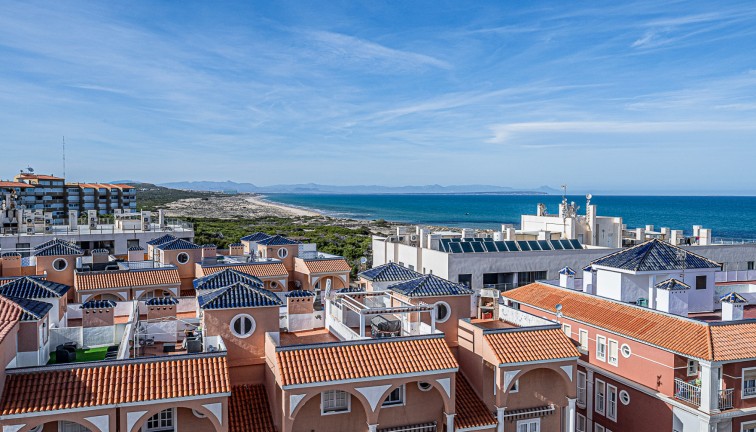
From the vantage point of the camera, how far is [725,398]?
21.2 metres

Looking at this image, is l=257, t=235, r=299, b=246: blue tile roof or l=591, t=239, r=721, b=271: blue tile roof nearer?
l=591, t=239, r=721, b=271: blue tile roof

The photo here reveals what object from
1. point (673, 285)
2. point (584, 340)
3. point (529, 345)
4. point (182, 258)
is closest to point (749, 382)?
point (673, 285)

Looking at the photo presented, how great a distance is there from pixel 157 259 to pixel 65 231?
24.1 meters

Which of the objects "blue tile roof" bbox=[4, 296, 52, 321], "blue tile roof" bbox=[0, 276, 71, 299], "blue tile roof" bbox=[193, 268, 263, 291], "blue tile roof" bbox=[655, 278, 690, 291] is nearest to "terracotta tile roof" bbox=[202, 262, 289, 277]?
"blue tile roof" bbox=[193, 268, 263, 291]

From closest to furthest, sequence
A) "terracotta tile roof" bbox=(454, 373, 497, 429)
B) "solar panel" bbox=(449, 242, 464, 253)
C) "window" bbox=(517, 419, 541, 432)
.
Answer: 1. "terracotta tile roof" bbox=(454, 373, 497, 429)
2. "window" bbox=(517, 419, 541, 432)
3. "solar panel" bbox=(449, 242, 464, 253)

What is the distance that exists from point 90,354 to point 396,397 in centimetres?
1083

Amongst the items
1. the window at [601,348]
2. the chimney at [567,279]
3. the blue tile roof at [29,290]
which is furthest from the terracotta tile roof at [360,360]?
the chimney at [567,279]

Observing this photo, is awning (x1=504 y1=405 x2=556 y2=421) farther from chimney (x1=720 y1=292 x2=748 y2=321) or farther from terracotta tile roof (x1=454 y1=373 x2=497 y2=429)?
chimney (x1=720 y1=292 x2=748 y2=321)

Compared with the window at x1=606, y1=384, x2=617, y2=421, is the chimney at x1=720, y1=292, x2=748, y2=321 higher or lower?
higher

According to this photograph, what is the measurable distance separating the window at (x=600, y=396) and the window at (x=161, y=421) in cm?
1791

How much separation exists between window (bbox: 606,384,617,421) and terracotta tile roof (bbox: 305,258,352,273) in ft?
58.7

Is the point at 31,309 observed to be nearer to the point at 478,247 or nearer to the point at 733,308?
the point at 733,308

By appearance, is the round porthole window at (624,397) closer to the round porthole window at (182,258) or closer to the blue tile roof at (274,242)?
the blue tile roof at (274,242)

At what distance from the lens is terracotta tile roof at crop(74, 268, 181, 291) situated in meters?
31.1
